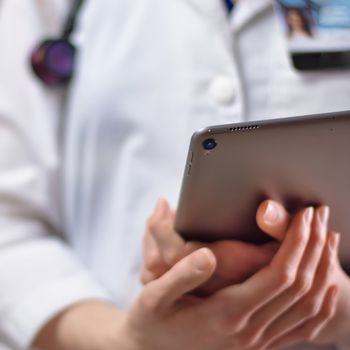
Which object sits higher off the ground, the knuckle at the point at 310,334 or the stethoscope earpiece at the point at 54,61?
the stethoscope earpiece at the point at 54,61

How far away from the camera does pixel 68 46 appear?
1.52 ft

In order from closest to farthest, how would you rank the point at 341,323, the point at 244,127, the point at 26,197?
1. the point at 244,127
2. the point at 341,323
3. the point at 26,197

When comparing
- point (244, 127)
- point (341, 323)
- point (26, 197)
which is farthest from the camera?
point (26, 197)

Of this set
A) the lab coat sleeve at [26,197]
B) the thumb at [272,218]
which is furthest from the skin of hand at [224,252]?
the lab coat sleeve at [26,197]

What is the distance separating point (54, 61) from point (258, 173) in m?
0.23

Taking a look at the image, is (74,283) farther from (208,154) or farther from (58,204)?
(208,154)

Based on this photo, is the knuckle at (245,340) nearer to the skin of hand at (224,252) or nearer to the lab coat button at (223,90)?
the skin of hand at (224,252)

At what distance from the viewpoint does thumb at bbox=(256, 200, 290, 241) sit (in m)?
0.29

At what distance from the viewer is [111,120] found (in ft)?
1.43

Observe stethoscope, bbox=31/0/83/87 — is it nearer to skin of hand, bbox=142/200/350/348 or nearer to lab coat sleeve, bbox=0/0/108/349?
lab coat sleeve, bbox=0/0/108/349

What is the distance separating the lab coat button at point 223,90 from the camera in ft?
1.28

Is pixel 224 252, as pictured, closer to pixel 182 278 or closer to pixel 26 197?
pixel 182 278

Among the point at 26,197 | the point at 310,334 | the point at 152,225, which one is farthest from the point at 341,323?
the point at 26,197

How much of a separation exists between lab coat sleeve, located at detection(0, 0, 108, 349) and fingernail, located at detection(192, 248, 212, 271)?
0.18 m
